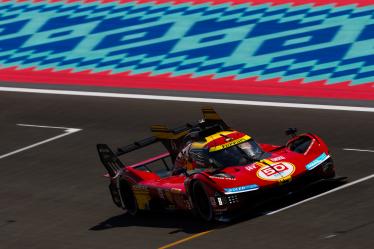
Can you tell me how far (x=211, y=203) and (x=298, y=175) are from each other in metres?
1.78

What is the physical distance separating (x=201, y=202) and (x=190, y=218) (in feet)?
3.63

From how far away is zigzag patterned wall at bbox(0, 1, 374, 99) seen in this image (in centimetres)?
3497

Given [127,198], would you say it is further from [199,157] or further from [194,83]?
[194,83]

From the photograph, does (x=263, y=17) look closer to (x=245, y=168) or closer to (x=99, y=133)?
(x=99, y=133)

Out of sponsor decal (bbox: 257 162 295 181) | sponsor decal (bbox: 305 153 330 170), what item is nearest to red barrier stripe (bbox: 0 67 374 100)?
sponsor decal (bbox: 305 153 330 170)

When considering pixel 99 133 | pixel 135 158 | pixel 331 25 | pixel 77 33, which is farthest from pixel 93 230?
pixel 77 33

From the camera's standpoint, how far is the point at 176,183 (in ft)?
71.1

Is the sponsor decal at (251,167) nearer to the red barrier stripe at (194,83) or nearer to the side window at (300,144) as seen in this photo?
the side window at (300,144)

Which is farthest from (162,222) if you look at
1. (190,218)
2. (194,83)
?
(194,83)

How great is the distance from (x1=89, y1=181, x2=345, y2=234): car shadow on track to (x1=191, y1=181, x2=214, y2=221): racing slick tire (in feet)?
0.72

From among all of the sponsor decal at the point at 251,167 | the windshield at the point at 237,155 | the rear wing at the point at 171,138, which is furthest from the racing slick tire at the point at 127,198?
the sponsor decal at the point at 251,167

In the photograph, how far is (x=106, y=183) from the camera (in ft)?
85.6

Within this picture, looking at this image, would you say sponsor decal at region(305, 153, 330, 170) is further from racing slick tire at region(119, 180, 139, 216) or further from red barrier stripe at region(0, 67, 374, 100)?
red barrier stripe at region(0, 67, 374, 100)

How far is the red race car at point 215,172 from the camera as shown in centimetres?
2036
